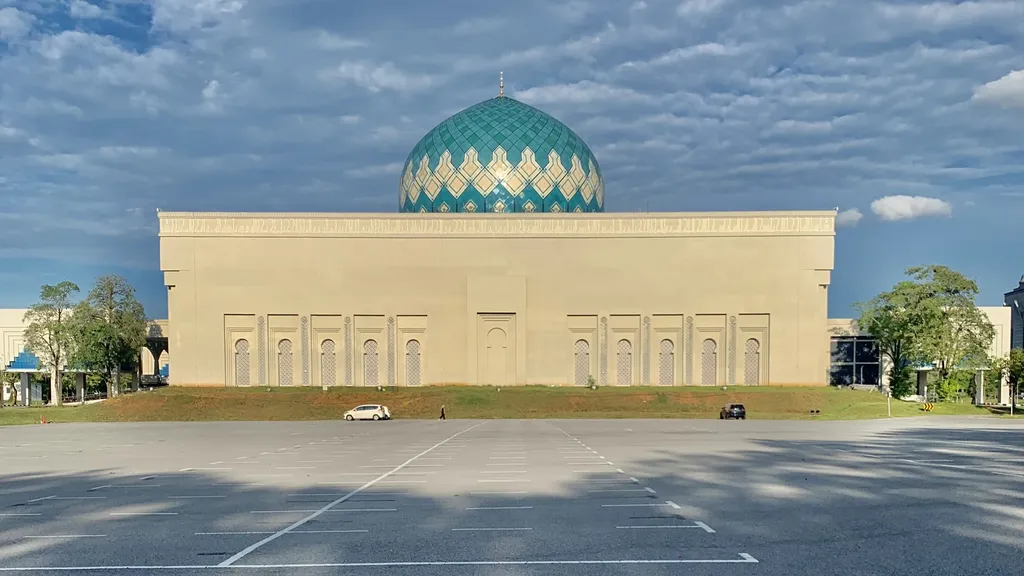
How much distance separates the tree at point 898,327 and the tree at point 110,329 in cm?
4565

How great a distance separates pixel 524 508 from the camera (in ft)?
33.1

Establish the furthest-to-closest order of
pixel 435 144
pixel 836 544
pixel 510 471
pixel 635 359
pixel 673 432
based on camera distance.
Answer: 1. pixel 435 144
2. pixel 635 359
3. pixel 673 432
4. pixel 510 471
5. pixel 836 544

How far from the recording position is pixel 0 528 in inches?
366

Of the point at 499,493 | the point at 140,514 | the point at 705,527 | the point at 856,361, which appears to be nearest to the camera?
the point at 705,527

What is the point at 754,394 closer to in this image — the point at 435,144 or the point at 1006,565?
the point at 435,144

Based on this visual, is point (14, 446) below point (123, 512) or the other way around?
below

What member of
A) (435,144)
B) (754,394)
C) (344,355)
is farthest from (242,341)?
(754,394)

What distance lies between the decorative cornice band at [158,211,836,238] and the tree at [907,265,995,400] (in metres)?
11.8

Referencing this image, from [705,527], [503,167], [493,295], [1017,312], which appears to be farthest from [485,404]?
[1017,312]

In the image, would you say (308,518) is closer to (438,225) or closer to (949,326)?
(438,225)

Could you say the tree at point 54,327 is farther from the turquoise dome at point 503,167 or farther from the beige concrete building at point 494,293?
the turquoise dome at point 503,167

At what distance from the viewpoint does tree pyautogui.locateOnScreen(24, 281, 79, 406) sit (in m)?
42.4

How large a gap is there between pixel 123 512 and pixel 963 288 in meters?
44.0

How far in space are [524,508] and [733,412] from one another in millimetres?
25487
